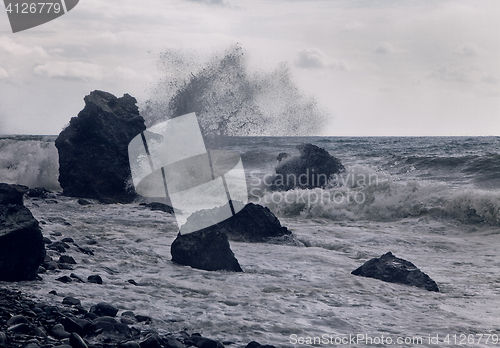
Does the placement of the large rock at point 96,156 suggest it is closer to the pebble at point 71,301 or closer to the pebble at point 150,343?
the pebble at point 71,301

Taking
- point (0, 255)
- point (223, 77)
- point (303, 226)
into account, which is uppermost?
point (223, 77)

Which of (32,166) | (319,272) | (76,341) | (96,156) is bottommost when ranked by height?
(319,272)

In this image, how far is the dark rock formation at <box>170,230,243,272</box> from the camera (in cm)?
470

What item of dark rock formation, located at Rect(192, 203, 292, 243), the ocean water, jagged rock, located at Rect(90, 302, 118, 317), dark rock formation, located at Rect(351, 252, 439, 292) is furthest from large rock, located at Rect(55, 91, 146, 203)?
jagged rock, located at Rect(90, 302, 118, 317)

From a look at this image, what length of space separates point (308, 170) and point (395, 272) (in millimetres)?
7532

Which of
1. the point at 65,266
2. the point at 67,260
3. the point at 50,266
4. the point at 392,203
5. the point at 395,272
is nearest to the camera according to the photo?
the point at 50,266

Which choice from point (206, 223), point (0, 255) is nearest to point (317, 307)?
point (206, 223)

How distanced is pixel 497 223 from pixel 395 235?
230 cm

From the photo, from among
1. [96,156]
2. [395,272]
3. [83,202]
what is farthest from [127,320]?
[96,156]

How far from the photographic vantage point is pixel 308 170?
12.0 metres

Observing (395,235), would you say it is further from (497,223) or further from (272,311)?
(272,311)

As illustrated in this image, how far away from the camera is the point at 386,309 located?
12.2 ft

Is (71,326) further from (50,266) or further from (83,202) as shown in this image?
(83,202)

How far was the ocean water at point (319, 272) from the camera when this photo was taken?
3230 millimetres
